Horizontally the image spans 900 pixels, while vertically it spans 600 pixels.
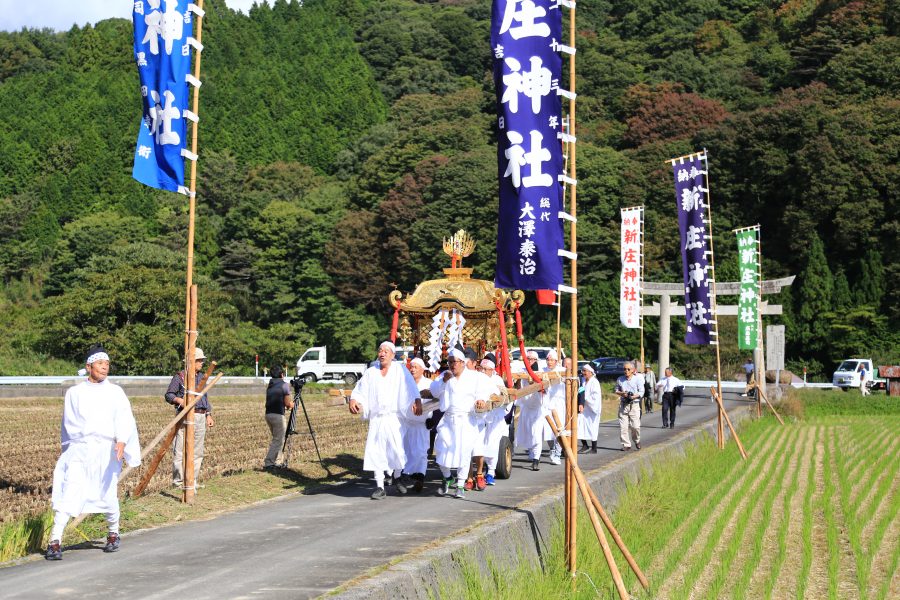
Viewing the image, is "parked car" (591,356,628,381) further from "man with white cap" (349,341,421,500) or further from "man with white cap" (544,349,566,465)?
"man with white cap" (349,341,421,500)

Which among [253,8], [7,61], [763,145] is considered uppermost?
[253,8]

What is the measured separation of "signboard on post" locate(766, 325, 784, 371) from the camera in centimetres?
3441

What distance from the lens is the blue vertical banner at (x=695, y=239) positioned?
2205 centimetres

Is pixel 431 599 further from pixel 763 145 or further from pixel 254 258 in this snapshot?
pixel 254 258

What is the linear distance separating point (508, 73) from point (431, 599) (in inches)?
185

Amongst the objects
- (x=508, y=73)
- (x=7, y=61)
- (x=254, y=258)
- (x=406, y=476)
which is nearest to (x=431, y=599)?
(x=508, y=73)

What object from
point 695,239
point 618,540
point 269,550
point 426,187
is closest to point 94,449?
point 269,550

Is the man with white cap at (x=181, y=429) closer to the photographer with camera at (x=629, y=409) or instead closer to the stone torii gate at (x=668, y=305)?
the photographer with camera at (x=629, y=409)

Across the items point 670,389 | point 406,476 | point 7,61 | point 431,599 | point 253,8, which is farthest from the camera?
point 253,8

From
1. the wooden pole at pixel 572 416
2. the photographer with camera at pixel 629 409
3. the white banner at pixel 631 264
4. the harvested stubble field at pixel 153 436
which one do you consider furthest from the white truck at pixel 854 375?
the wooden pole at pixel 572 416

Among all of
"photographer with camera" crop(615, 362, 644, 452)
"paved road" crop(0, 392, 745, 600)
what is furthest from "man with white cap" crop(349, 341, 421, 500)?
"photographer with camera" crop(615, 362, 644, 452)

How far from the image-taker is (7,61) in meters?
118

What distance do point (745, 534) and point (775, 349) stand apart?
23.1m

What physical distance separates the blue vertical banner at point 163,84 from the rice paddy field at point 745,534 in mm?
5924
